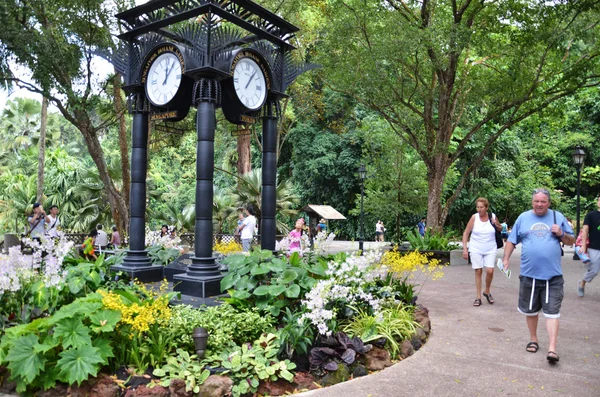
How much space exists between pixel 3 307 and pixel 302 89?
19.3m

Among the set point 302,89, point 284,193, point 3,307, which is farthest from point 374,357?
point 302,89

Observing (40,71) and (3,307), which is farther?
(40,71)

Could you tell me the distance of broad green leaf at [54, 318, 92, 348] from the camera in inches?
154

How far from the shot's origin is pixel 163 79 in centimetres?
731

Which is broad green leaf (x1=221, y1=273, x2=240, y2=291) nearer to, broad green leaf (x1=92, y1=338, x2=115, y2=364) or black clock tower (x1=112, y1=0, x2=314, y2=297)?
black clock tower (x1=112, y1=0, x2=314, y2=297)

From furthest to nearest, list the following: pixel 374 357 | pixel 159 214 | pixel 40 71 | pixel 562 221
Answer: pixel 159 214 < pixel 40 71 < pixel 562 221 < pixel 374 357

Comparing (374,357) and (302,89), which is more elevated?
(302,89)

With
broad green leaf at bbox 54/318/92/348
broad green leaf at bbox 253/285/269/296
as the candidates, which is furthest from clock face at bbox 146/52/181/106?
broad green leaf at bbox 54/318/92/348

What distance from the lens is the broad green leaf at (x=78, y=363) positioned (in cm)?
374

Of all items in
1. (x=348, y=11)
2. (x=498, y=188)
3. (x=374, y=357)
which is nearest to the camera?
(x=374, y=357)

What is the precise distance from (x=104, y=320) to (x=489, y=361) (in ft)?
12.5

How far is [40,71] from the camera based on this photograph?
1280cm

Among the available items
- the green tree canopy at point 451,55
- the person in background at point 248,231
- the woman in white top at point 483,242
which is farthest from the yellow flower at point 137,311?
the green tree canopy at point 451,55

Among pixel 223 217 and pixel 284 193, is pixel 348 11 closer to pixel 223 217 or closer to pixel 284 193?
pixel 284 193
